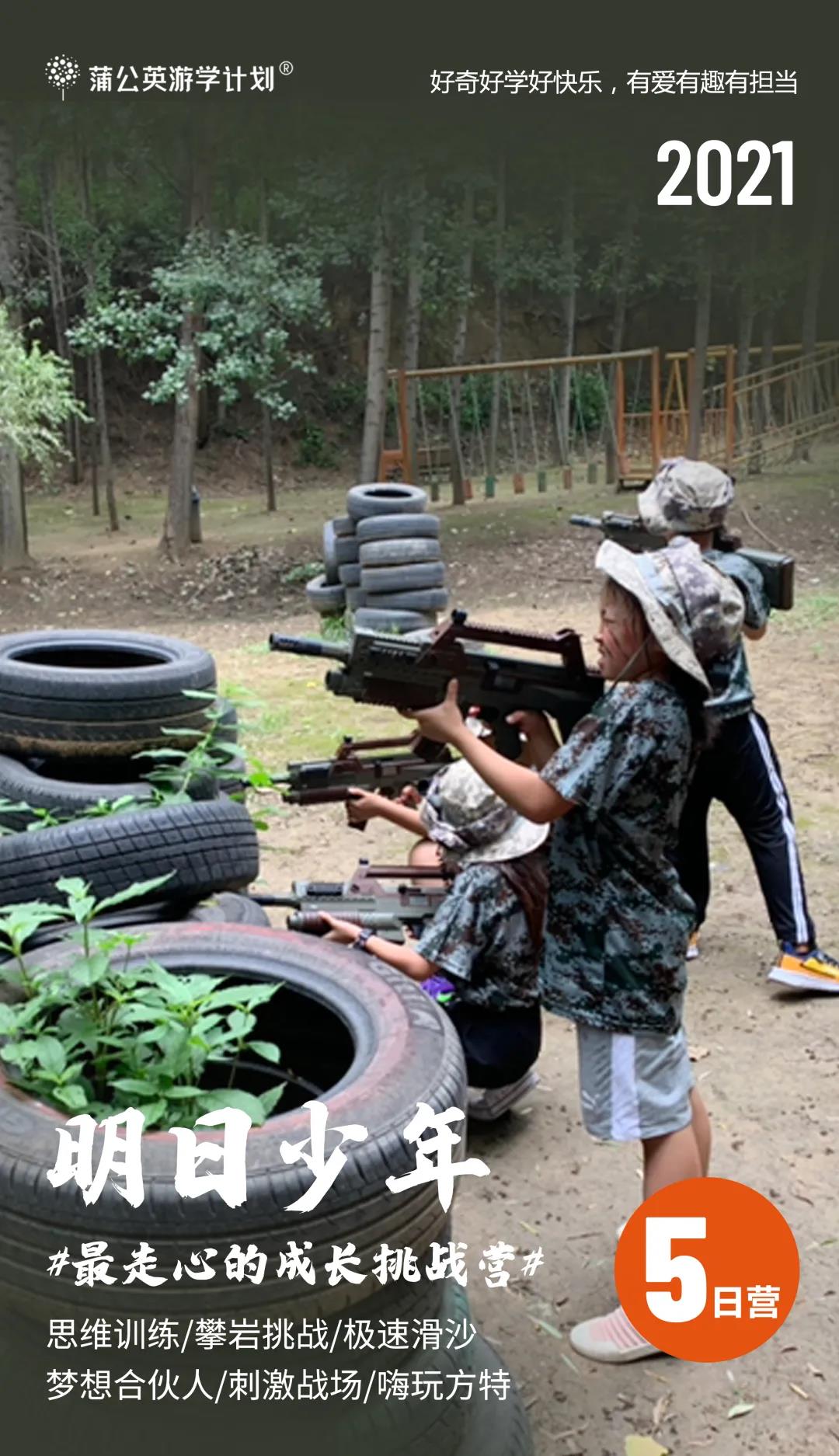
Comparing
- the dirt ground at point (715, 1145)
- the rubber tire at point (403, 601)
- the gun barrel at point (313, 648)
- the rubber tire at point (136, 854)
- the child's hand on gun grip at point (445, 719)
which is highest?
the gun barrel at point (313, 648)

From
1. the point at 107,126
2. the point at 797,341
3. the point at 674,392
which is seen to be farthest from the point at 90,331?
the point at 797,341

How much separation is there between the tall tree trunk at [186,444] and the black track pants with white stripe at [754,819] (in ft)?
39.9

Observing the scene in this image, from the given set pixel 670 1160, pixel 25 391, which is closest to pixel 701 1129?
pixel 670 1160

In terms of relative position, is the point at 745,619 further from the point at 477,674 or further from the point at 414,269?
the point at 414,269

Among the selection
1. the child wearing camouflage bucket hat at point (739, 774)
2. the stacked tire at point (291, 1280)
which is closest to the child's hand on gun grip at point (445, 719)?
the stacked tire at point (291, 1280)

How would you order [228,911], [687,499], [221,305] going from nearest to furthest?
[228,911]
[687,499]
[221,305]

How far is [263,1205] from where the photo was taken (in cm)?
201

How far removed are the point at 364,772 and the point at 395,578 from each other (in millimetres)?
6180

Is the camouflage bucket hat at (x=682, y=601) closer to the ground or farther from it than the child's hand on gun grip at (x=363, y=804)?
farther from it

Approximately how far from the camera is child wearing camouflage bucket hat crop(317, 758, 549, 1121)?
329 cm

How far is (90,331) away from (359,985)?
542 inches

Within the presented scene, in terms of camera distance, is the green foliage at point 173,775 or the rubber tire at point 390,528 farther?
the rubber tire at point 390,528

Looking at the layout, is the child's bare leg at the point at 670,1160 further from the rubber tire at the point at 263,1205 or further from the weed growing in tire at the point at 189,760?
the weed growing in tire at the point at 189,760

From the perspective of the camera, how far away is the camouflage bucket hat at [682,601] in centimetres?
247
